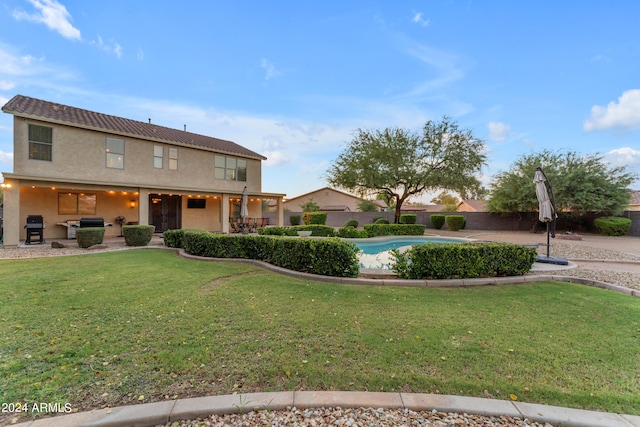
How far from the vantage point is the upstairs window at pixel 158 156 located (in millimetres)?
14109

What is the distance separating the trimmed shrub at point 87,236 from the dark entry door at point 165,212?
530cm

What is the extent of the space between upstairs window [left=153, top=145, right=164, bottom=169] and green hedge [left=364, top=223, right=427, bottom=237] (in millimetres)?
11547

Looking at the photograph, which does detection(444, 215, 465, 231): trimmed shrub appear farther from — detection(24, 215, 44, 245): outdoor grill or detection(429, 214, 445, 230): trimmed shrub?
detection(24, 215, 44, 245): outdoor grill

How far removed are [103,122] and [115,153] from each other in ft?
5.71

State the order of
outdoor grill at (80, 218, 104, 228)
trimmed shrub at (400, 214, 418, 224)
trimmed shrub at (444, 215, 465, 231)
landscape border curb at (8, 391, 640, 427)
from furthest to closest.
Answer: trimmed shrub at (400, 214, 418, 224) < trimmed shrub at (444, 215, 465, 231) < outdoor grill at (80, 218, 104, 228) < landscape border curb at (8, 391, 640, 427)

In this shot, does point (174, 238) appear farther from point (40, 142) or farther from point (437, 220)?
point (437, 220)

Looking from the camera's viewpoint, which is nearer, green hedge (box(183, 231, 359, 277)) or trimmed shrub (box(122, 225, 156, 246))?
green hedge (box(183, 231, 359, 277))

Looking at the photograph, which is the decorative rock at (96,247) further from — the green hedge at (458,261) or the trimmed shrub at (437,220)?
the trimmed shrub at (437,220)

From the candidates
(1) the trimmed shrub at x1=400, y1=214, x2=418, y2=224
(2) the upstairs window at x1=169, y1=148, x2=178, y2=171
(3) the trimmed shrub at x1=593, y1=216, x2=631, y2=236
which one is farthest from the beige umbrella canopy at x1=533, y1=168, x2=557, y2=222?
(2) the upstairs window at x1=169, y1=148, x2=178, y2=171

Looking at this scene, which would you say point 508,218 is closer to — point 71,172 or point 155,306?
point 155,306

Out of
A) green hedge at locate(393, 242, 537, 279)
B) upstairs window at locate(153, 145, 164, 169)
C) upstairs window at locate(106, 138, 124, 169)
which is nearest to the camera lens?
green hedge at locate(393, 242, 537, 279)

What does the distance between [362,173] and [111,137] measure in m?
14.9

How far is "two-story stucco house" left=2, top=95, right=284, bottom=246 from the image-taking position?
10.7 metres

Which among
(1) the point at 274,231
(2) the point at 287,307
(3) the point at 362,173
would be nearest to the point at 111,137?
(1) the point at 274,231
